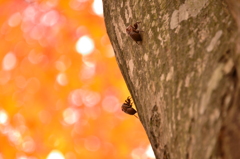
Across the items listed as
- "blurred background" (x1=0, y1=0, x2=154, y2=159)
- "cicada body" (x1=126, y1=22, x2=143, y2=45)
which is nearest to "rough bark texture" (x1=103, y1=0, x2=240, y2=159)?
"cicada body" (x1=126, y1=22, x2=143, y2=45)

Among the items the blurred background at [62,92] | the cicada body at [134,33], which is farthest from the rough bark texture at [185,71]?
the blurred background at [62,92]

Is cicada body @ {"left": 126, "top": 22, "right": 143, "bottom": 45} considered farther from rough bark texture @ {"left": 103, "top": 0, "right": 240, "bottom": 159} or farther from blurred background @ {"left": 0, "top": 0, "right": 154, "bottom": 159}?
blurred background @ {"left": 0, "top": 0, "right": 154, "bottom": 159}

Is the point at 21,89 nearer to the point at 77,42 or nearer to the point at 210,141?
the point at 77,42

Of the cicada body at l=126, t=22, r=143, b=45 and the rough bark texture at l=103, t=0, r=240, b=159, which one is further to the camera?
the cicada body at l=126, t=22, r=143, b=45

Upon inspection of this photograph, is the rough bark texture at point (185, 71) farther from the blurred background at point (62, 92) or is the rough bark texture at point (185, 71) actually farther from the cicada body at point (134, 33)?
the blurred background at point (62, 92)

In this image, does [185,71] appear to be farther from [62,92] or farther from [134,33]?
[62,92]
